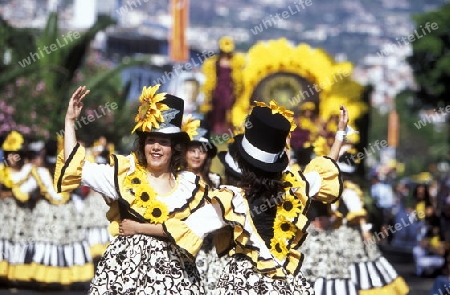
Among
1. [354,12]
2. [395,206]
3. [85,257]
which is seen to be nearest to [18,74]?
[85,257]

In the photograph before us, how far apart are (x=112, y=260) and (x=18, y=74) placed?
55.7 ft

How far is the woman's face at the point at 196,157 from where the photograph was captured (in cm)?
1109

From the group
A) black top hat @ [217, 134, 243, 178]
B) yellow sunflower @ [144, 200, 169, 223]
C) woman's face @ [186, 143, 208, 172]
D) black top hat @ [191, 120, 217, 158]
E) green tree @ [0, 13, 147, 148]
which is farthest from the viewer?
green tree @ [0, 13, 147, 148]

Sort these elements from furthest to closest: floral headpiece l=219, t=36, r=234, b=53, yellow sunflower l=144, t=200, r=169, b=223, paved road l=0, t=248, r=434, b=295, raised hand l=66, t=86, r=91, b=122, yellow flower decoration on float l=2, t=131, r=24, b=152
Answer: floral headpiece l=219, t=36, r=234, b=53, yellow flower decoration on float l=2, t=131, r=24, b=152, paved road l=0, t=248, r=434, b=295, yellow sunflower l=144, t=200, r=169, b=223, raised hand l=66, t=86, r=91, b=122

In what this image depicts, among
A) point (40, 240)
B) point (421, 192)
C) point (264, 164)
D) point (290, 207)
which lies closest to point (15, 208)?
point (40, 240)

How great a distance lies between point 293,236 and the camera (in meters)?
7.71

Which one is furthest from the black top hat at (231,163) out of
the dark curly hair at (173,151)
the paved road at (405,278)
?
the paved road at (405,278)

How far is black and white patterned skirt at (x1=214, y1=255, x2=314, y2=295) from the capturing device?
24.6ft

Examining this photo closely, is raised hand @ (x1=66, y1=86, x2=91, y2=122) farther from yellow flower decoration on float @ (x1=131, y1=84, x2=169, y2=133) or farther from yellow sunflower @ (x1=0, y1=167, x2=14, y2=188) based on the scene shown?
yellow sunflower @ (x1=0, y1=167, x2=14, y2=188)

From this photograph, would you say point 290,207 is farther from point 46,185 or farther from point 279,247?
point 46,185

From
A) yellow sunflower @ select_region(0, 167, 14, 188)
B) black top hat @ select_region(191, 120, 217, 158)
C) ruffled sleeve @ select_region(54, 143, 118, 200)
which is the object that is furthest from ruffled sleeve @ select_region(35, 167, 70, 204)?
ruffled sleeve @ select_region(54, 143, 118, 200)

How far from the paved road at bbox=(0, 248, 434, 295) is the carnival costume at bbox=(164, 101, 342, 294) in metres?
7.88

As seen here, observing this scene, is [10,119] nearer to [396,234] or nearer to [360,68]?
[396,234]

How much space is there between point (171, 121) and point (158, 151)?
0.22 m
